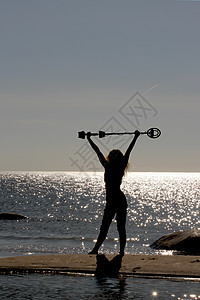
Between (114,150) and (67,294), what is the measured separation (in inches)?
159

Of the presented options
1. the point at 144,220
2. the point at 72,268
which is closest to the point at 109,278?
the point at 72,268

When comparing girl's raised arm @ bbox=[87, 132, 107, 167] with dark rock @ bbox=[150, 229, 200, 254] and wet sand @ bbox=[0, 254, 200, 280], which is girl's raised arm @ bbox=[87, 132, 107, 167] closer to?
wet sand @ bbox=[0, 254, 200, 280]

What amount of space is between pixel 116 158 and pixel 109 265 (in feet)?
7.46

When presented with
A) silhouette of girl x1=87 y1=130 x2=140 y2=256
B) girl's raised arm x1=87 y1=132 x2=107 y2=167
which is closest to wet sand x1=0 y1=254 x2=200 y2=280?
silhouette of girl x1=87 y1=130 x2=140 y2=256

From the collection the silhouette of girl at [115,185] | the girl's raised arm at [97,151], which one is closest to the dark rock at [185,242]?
the silhouette of girl at [115,185]

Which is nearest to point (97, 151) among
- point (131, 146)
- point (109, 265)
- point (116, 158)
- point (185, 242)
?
point (116, 158)

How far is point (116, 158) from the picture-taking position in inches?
406

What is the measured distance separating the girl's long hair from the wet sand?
5.99 feet

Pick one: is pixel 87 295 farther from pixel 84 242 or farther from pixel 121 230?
pixel 84 242

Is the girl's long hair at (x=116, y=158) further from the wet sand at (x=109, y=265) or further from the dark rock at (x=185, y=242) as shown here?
the dark rock at (x=185, y=242)

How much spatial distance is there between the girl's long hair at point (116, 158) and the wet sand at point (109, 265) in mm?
1827

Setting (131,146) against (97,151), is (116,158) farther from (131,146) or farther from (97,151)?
(97,151)

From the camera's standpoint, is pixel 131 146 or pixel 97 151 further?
pixel 97 151

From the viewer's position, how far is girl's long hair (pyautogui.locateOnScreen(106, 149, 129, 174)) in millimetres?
10289
